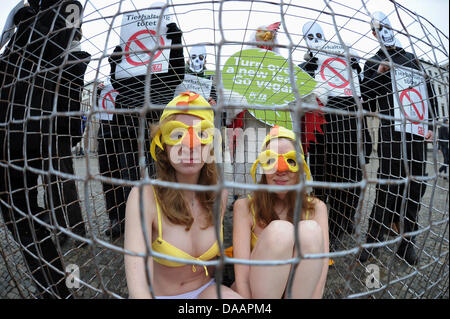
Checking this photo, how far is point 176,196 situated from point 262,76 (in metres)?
0.77

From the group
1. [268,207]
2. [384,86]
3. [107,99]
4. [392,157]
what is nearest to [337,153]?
[392,157]

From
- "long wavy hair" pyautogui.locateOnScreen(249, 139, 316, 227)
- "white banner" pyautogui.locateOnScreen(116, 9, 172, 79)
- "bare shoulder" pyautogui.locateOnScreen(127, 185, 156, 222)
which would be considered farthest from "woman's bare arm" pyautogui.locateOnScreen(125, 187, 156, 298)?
"white banner" pyautogui.locateOnScreen(116, 9, 172, 79)

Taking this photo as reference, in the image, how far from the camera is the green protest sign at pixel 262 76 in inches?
Answer: 44.6

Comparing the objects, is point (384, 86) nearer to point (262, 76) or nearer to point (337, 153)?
point (337, 153)

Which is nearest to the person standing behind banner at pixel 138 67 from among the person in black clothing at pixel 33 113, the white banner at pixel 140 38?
the white banner at pixel 140 38

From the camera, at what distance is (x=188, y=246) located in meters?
0.69

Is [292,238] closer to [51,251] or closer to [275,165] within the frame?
[275,165]

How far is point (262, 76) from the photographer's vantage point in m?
1.20

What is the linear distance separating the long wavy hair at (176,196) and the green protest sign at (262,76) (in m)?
0.53

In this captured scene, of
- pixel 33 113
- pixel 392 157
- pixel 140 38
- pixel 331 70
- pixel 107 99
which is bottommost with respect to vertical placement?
pixel 392 157

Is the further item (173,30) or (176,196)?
(173,30)

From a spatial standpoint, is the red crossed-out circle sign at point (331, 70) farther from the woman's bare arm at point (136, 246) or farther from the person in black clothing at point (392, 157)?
the woman's bare arm at point (136, 246)
